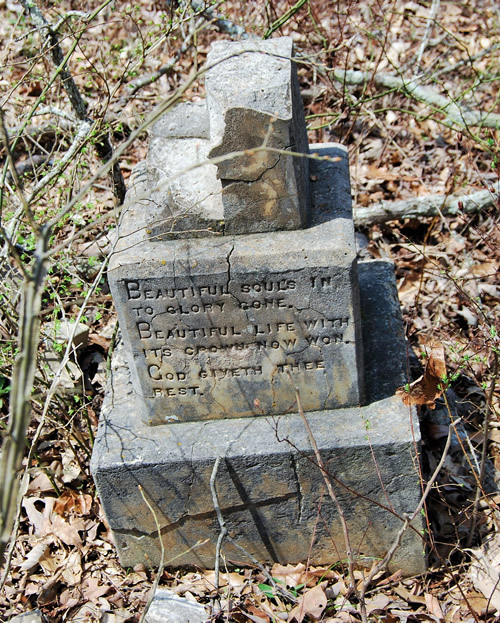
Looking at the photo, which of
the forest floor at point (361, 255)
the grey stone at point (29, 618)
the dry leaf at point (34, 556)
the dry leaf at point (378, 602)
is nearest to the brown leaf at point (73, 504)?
the forest floor at point (361, 255)

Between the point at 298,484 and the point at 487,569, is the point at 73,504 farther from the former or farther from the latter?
the point at 487,569

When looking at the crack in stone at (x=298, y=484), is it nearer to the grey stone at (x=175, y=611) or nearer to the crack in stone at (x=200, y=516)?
the crack in stone at (x=200, y=516)

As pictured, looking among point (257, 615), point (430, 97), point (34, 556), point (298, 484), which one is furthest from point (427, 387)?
point (430, 97)

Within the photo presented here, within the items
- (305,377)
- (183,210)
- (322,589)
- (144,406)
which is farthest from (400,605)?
(183,210)

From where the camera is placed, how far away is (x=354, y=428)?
9.57 ft

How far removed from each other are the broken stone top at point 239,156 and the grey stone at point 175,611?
156cm

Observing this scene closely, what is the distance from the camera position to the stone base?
9.55ft

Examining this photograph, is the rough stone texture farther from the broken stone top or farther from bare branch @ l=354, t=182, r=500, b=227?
bare branch @ l=354, t=182, r=500, b=227

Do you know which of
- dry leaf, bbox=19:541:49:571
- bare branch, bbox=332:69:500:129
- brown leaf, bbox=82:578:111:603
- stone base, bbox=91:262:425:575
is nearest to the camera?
stone base, bbox=91:262:425:575

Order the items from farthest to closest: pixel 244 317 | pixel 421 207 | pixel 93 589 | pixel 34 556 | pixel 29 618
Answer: pixel 421 207 → pixel 34 556 → pixel 93 589 → pixel 29 618 → pixel 244 317

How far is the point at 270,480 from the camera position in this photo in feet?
9.79

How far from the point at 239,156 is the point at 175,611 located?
6.19 ft

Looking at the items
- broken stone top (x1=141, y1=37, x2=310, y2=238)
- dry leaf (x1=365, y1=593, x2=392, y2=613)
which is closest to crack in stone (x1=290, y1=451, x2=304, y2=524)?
dry leaf (x1=365, y1=593, x2=392, y2=613)

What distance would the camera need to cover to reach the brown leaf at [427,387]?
2.97 m
